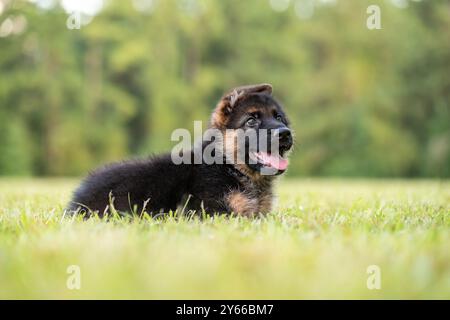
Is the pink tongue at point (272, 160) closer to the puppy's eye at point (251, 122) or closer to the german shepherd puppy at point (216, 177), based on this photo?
the german shepherd puppy at point (216, 177)

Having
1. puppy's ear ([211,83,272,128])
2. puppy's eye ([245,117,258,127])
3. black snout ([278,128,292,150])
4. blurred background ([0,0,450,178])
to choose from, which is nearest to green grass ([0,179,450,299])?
black snout ([278,128,292,150])

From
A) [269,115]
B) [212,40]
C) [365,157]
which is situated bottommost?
[365,157]

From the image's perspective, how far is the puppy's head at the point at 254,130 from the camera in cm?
509

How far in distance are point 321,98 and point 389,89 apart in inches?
130

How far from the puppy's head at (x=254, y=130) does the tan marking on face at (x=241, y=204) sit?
1.31 feet

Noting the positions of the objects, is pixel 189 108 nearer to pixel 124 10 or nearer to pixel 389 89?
pixel 124 10

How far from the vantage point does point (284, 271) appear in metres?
2.66

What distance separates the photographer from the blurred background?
82.1ft

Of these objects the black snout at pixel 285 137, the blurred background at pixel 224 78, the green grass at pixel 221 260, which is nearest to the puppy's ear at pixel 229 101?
the black snout at pixel 285 137

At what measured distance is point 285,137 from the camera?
5.03m

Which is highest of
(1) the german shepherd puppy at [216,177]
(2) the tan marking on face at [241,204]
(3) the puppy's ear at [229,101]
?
(3) the puppy's ear at [229,101]

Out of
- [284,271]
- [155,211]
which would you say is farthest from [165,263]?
[155,211]

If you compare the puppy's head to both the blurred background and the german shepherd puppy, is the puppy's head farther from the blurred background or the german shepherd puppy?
the blurred background

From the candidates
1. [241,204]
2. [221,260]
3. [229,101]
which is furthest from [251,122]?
[221,260]
